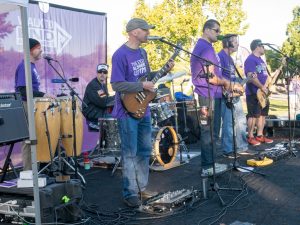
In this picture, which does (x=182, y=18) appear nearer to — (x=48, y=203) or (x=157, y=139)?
(x=157, y=139)

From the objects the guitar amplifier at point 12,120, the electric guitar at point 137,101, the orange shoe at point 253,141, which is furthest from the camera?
the orange shoe at point 253,141

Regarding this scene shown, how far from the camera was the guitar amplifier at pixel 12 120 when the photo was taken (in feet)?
14.5

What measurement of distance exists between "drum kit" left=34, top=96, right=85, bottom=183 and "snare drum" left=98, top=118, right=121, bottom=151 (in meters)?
0.56

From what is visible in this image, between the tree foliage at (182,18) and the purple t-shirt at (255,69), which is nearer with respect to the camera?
the purple t-shirt at (255,69)

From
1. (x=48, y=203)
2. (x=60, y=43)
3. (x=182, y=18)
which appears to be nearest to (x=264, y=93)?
(x=60, y=43)

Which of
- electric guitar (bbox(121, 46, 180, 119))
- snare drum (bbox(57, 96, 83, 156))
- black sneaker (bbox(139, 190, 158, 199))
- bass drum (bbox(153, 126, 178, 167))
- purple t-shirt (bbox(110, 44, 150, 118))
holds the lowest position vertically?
black sneaker (bbox(139, 190, 158, 199))

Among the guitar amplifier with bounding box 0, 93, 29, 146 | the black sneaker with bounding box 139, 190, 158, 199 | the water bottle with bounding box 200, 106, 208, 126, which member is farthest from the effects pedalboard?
the guitar amplifier with bounding box 0, 93, 29, 146

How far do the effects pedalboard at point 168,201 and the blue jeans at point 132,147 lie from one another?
0.88 feet

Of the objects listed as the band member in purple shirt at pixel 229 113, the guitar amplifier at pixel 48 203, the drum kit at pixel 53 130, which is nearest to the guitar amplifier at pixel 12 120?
the guitar amplifier at pixel 48 203

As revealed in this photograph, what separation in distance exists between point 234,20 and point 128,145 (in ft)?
61.6

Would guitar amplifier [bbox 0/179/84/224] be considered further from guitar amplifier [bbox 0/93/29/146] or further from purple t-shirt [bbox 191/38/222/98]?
purple t-shirt [bbox 191/38/222/98]

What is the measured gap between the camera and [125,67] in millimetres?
4609

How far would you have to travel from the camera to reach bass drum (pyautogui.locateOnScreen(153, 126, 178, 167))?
260 inches

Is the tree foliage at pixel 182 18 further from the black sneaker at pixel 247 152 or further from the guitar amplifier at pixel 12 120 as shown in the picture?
the guitar amplifier at pixel 12 120
